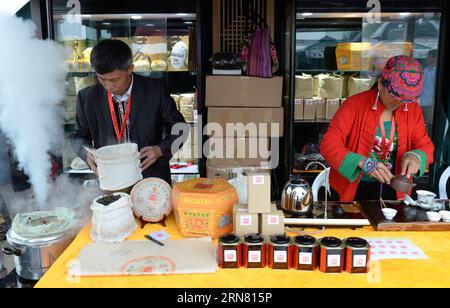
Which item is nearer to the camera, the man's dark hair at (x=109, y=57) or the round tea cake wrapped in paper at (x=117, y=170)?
the round tea cake wrapped in paper at (x=117, y=170)

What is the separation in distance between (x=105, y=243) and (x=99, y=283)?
13.3 inches

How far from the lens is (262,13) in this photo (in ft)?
A: 13.0

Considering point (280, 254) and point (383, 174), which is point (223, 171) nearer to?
point (383, 174)

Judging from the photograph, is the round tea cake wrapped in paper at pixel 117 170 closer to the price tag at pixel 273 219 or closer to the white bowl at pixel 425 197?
the price tag at pixel 273 219

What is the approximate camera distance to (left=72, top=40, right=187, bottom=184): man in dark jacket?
2805 mm

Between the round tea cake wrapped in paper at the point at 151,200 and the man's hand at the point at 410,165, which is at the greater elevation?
the man's hand at the point at 410,165

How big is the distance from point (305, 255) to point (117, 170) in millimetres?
999

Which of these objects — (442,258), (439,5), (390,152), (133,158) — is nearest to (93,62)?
(133,158)

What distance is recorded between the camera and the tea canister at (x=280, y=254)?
1.53 meters

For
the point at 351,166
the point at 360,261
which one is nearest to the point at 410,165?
the point at 351,166

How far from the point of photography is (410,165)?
2.19 metres

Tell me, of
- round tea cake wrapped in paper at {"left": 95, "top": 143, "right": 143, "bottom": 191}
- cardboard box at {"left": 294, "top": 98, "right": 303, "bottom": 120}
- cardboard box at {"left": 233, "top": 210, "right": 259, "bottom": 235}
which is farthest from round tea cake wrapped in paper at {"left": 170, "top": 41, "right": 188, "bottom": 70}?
cardboard box at {"left": 233, "top": 210, "right": 259, "bottom": 235}

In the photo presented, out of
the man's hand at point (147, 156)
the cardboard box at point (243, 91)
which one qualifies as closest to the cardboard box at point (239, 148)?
the cardboard box at point (243, 91)

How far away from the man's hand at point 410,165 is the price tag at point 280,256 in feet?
3.24
